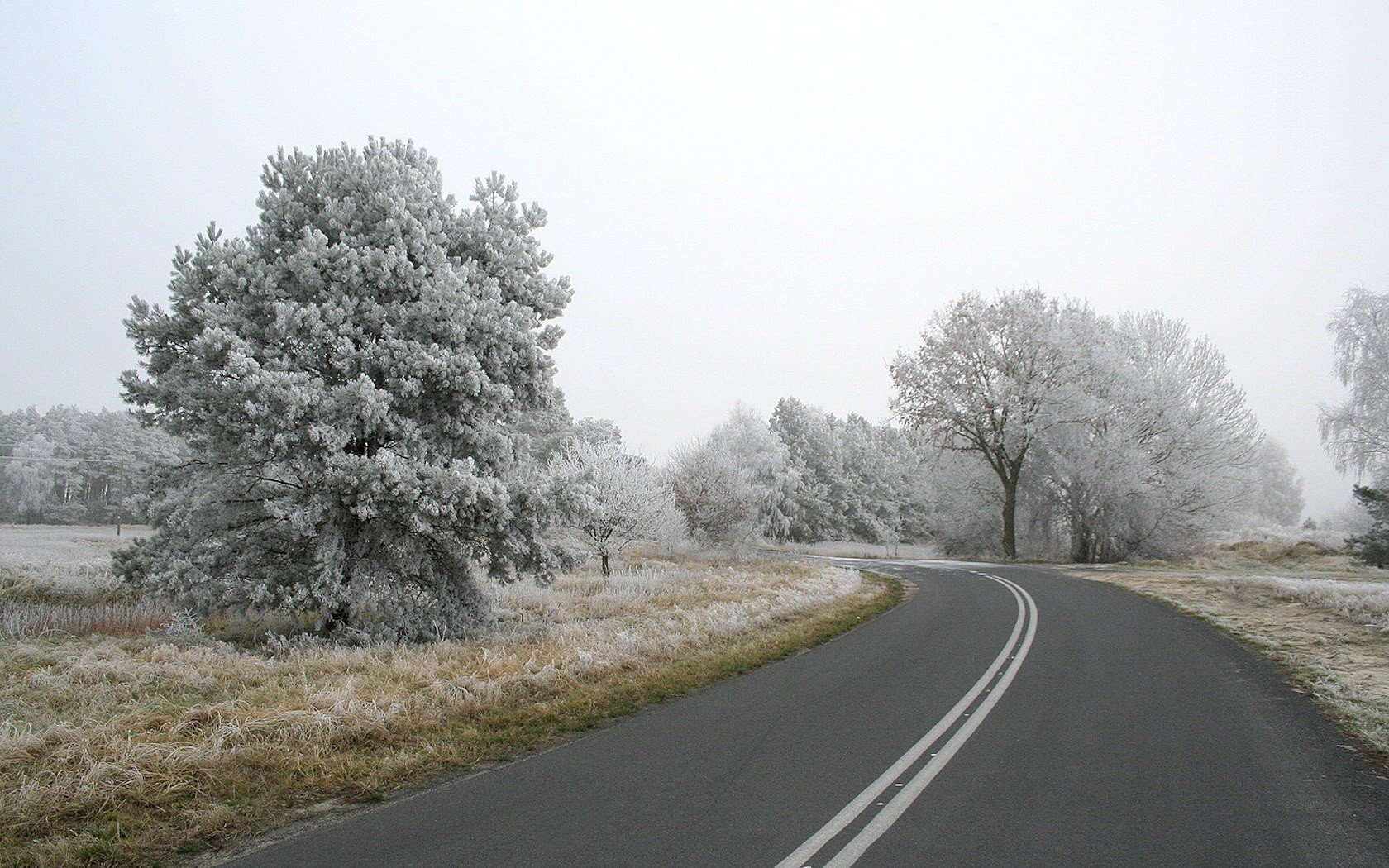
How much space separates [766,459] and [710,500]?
2741cm

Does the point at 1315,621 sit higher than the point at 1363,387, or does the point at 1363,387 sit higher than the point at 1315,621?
the point at 1363,387

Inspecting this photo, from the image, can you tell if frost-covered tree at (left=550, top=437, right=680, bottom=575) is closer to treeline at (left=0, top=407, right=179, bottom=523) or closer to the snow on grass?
the snow on grass

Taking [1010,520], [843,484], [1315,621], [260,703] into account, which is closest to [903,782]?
[260,703]

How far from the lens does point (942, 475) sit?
4150 centimetres

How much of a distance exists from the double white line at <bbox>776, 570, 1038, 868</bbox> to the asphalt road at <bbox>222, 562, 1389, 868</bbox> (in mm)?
21

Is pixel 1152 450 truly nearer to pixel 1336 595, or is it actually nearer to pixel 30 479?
pixel 1336 595

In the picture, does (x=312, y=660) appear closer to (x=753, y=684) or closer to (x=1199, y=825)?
(x=753, y=684)

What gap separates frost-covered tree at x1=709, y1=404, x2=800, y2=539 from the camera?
60.0 m

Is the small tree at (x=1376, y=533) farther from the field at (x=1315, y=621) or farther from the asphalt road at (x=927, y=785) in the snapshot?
the asphalt road at (x=927, y=785)

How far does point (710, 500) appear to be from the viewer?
34312 mm

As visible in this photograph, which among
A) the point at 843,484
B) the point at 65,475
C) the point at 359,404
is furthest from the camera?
the point at 843,484

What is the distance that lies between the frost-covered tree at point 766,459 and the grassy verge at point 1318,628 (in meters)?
38.1

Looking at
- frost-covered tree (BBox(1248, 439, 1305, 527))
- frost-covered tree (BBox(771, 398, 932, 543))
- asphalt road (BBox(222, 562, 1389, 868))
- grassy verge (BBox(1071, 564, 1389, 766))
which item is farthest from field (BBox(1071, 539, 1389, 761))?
frost-covered tree (BBox(1248, 439, 1305, 527))

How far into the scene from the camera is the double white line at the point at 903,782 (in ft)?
14.5
